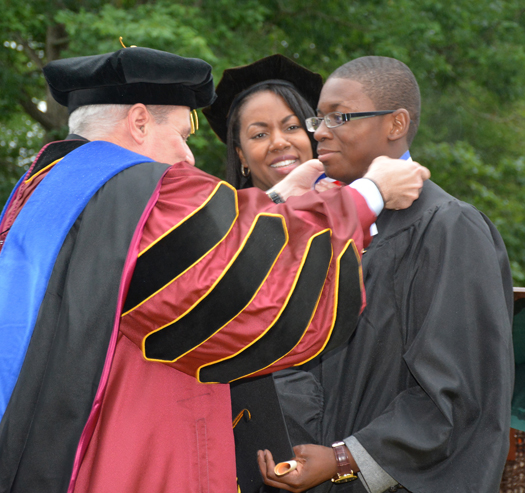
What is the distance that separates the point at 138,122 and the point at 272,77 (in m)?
1.63

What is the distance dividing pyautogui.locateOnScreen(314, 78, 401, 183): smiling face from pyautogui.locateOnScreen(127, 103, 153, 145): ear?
0.67m

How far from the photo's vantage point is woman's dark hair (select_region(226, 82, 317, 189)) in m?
3.53

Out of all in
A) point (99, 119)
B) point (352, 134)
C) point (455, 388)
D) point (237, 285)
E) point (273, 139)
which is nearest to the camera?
point (237, 285)

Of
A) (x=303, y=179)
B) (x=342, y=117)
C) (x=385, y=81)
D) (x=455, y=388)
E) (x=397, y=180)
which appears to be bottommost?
(x=455, y=388)

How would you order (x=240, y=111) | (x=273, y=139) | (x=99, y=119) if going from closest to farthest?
1. (x=99, y=119)
2. (x=273, y=139)
3. (x=240, y=111)

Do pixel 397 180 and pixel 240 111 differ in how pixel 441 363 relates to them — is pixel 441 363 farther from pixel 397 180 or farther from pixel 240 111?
pixel 240 111

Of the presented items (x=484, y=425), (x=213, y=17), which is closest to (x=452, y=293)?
(x=484, y=425)

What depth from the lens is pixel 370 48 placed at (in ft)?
33.9

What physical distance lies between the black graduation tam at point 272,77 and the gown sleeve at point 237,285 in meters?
1.99

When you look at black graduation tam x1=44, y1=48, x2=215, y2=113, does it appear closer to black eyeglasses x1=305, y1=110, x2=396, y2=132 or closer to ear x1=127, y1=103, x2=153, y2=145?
ear x1=127, y1=103, x2=153, y2=145

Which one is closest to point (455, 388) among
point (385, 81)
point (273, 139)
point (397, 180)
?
point (397, 180)

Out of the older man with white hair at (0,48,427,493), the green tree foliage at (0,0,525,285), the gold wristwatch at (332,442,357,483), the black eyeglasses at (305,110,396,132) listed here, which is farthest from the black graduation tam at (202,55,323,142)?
the green tree foliage at (0,0,525,285)

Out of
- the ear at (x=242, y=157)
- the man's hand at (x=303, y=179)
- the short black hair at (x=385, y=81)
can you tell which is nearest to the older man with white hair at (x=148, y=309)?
the short black hair at (x=385, y=81)

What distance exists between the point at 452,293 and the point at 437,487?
611 millimetres
